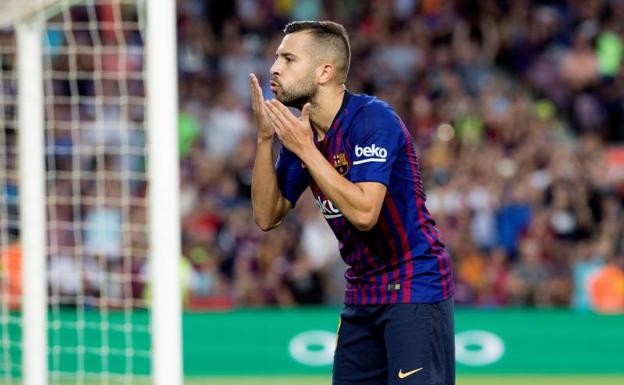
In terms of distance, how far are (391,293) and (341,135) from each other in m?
0.70

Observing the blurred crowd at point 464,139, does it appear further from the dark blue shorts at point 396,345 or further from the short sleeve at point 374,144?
the short sleeve at point 374,144

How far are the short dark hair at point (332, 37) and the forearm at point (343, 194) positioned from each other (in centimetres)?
54

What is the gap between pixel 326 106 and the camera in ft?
16.8

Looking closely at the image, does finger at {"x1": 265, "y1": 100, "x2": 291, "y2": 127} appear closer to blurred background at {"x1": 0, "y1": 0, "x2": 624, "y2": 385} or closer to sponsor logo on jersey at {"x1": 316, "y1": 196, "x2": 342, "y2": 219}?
sponsor logo on jersey at {"x1": 316, "y1": 196, "x2": 342, "y2": 219}

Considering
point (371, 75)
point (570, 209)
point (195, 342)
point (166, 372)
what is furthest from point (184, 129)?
point (166, 372)

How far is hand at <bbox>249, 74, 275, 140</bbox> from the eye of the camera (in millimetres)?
4988

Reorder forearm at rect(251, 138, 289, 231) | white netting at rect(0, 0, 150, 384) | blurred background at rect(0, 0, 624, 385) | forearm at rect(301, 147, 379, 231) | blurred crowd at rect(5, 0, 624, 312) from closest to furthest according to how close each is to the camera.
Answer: forearm at rect(301, 147, 379, 231) → forearm at rect(251, 138, 289, 231) → white netting at rect(0, 0, 150, 384) → blurred background at rect(0, 0, 624, 385) → blurred crowd at rect(5, 0, 624, 312)

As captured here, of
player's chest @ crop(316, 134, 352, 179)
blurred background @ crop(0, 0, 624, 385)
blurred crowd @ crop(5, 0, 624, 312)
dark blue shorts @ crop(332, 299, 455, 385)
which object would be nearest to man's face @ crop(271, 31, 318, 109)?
player's chest @ crop(316, 134, 352, 179)

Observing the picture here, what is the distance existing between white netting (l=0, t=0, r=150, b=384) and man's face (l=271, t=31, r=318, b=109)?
4056mm

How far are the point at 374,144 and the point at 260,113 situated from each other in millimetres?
515

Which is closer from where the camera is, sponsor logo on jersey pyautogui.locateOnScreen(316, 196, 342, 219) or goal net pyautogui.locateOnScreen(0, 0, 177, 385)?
sponsor logo on jersey pyautogui.locateOnScreen(316, 196, 342, 219)

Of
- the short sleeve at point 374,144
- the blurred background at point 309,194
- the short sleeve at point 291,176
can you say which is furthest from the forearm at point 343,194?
the blurred background at point 309,194

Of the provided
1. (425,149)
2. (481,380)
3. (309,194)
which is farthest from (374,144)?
(425,149)

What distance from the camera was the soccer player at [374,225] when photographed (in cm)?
491
